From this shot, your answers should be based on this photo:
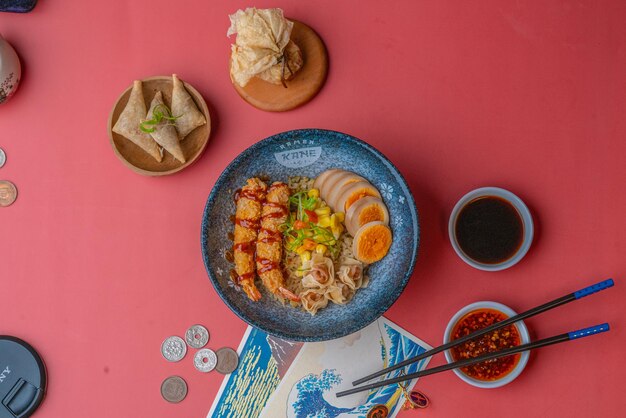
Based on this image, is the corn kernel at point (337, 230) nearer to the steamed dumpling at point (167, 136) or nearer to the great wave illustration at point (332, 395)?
the great wave illustration at point (332, 395)

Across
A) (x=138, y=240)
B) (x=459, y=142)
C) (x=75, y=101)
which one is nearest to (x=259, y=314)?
(x=138, y=240)

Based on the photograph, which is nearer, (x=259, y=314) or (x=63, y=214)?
(x=259, y=314)

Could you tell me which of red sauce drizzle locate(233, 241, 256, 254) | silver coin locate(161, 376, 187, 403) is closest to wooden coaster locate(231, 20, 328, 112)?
red sauce drizzle locate(233, 241, 256, 254)

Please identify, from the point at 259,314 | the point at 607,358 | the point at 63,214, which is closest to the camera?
the point at 259,314

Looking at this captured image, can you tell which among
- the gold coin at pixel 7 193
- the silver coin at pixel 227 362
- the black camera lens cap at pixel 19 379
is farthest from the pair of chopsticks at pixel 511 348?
the gold coin at pixel 7 193

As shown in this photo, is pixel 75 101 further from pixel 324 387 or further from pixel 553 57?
pixel 553 57

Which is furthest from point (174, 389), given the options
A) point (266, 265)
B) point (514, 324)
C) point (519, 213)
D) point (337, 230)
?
point (519, 213)
